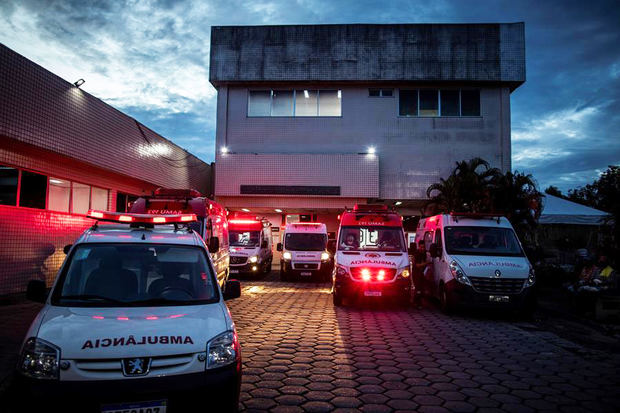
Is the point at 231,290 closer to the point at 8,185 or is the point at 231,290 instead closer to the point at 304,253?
the point at 8,185

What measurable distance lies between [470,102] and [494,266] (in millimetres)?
17684

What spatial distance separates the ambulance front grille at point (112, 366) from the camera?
346 cm

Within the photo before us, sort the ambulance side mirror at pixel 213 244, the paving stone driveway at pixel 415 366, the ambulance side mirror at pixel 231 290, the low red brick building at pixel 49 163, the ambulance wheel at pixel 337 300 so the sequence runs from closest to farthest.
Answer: the paving stone driveway at pixel 415 366
the ambulance side mirror at pixel 231 290
the ambulance side mirror at pixel 213 244
the low red brick building at pixel 49 163
the ambulance wheel at pixel 337 300

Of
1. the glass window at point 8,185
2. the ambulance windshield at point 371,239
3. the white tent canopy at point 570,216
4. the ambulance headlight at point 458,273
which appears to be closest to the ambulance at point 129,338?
the ambulance headlight at point 458,273

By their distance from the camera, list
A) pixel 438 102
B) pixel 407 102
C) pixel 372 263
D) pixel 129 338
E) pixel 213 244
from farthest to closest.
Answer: pixel 407 102 < pixel 438 102 < pixel 372 263 < pixel 213 244 < pixel 129 338

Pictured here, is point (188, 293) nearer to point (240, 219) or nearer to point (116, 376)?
point (116, 376)

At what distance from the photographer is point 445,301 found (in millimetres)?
10750

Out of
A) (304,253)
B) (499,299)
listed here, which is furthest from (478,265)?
(304,253)

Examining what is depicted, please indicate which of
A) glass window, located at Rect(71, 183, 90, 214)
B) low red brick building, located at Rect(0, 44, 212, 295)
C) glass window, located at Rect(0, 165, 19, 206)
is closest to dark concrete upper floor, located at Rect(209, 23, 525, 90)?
low red brick building, located at Rect(0, 44, 212, 295)

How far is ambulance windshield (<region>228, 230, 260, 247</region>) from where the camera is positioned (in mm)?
19875

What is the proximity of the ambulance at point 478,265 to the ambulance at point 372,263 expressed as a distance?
0.92 meters

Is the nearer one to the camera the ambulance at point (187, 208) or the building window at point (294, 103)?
the ambulance at point (187, 208)

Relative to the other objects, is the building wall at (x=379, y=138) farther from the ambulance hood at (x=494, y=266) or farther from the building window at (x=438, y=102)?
the ambulance hood at (x=494, y=266)

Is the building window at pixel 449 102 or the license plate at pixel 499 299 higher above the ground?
the building window at pixel 449 102
